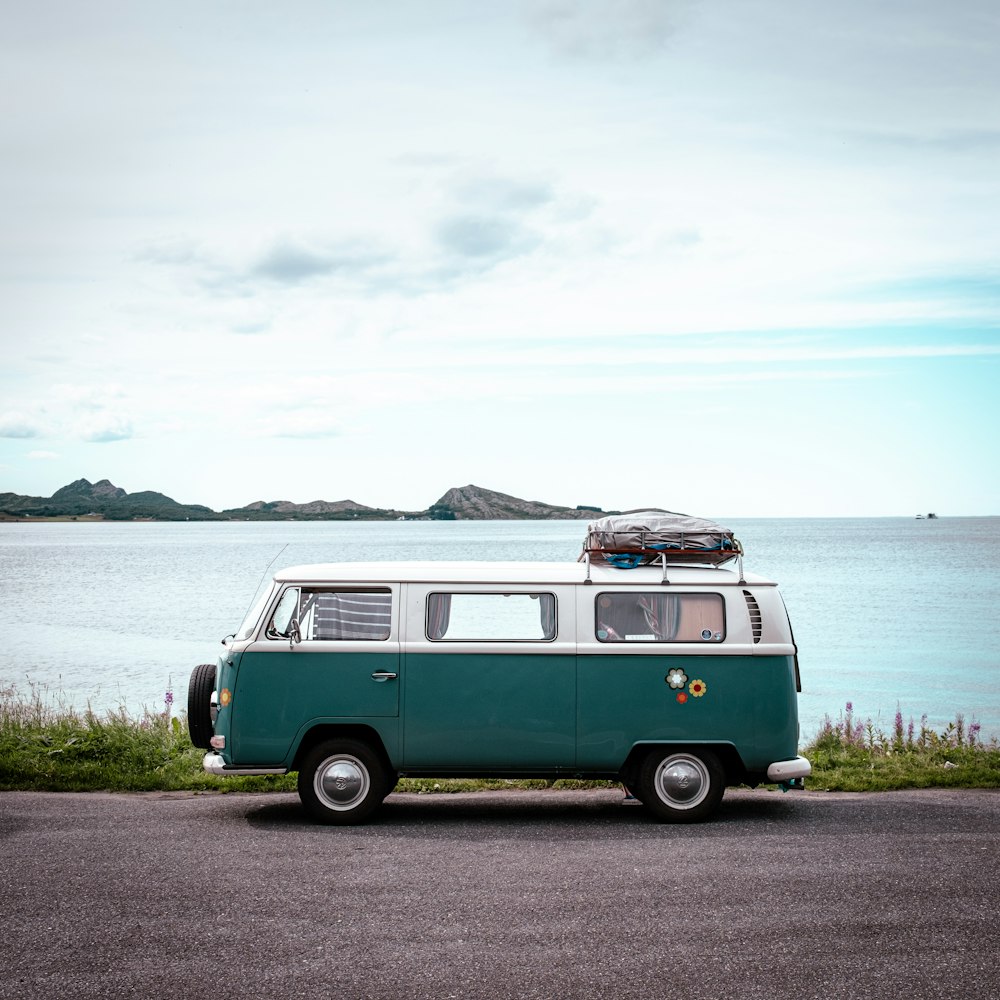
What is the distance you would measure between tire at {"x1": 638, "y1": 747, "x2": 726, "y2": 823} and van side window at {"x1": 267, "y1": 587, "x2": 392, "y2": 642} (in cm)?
257

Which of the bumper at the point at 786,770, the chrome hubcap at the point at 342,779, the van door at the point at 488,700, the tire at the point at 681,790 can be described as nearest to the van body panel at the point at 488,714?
the van door at the point at 488,700

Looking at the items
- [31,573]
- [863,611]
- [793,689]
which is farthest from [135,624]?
[31,573]

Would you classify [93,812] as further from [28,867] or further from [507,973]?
[507,973]

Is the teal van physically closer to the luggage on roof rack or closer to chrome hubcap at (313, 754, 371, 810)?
chrome hubcap at (313, 754, 371, 810)

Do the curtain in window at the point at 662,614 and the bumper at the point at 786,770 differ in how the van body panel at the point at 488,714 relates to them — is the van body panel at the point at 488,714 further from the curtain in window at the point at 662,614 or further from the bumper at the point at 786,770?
the bumper at the point at 786,770

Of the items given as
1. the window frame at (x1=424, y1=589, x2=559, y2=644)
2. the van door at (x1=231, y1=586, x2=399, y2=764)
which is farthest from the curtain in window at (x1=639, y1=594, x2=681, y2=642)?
the van door at (x1=231, y1=586, x2=399, y2=764)

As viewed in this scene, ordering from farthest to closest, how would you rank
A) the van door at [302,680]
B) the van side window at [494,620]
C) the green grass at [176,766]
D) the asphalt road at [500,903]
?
the green grass at [176,766]
the van side window at [494,620]
the van door at [302,680]
the asphalt road at [500,903]

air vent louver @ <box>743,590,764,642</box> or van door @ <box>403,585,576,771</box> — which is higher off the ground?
air vent louver @ <box>743,590,764,642</box>

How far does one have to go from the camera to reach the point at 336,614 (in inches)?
382

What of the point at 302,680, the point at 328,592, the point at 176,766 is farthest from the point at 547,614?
the point at 176,766

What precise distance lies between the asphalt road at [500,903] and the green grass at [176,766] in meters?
1.10

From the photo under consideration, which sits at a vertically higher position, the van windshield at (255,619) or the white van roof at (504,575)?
the white van roof at (504,575)

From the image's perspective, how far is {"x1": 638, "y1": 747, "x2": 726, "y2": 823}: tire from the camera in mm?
9609

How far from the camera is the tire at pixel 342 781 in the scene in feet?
31.4
